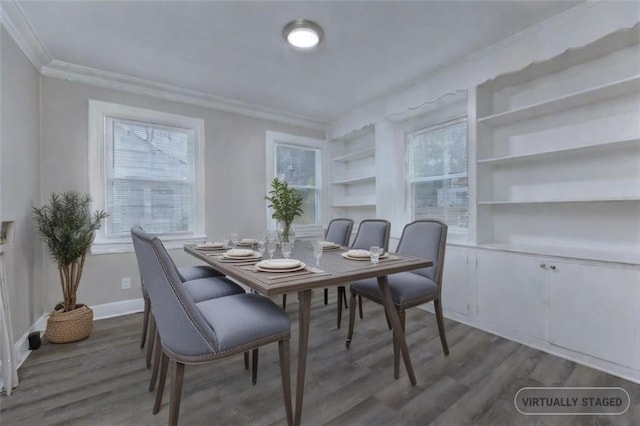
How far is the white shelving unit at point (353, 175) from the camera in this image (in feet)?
13.9

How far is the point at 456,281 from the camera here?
274cm

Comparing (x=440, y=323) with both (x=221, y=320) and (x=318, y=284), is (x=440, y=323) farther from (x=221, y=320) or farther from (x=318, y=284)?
(x=221, y=320)

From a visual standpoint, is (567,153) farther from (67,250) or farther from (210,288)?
(67,250)

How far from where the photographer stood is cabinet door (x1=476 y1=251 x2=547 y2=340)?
2172 mm

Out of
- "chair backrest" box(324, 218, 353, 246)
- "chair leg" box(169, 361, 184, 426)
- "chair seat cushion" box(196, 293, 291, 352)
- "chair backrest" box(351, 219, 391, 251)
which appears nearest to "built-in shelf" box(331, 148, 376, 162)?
"chair backrest" box(324, 218, 353, 246)

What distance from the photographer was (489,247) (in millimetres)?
2484

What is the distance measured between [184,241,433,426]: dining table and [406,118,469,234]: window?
1.65m

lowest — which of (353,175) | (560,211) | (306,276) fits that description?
(306,276)

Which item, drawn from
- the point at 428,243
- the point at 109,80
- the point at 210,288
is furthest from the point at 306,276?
the point at 109,80

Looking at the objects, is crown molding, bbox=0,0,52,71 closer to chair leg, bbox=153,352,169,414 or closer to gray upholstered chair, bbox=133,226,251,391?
gray upholstered chair, bbox=133,226,251,391

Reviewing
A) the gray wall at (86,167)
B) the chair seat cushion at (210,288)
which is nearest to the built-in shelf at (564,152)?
the chair seat cushion at (210,288)

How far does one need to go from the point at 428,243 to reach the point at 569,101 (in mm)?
1513

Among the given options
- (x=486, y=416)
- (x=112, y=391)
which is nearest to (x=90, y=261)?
(x=112, y=391)

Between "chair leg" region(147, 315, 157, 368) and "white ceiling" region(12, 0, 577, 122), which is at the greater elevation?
"white ceiling" region(12, 0, 577, 122)
